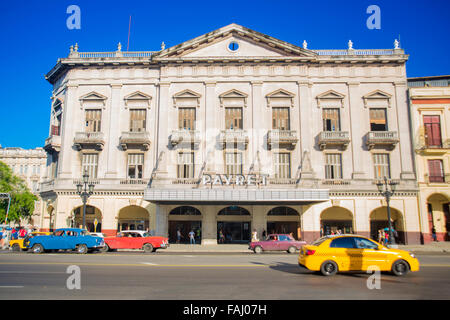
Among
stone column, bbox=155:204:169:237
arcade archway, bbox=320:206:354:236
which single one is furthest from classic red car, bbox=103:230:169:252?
arcade archway, bbox=320:206:354:236

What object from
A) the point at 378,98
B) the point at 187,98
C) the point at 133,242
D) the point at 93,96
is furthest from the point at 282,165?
the point at 93,96

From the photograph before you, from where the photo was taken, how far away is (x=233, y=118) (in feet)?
107

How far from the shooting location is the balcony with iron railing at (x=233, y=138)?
103ft

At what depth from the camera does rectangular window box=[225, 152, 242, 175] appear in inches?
1243

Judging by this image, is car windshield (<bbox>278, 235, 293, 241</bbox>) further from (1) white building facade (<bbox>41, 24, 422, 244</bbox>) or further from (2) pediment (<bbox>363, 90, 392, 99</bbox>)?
(2) pediment (<bbox>363, 90, 392, 99</bbox>)

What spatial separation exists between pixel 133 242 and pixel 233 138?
13309 millimetres

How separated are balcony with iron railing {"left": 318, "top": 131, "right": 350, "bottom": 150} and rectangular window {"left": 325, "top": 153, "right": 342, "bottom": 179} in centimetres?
104

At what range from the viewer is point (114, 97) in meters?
33.4

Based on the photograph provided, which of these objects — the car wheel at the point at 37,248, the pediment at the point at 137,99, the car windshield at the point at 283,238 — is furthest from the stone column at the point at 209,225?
the car wheel at the point at 37,248

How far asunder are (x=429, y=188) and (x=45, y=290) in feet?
106

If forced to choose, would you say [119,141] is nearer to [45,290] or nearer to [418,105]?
[45,290]

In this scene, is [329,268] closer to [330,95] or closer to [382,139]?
[382,139]

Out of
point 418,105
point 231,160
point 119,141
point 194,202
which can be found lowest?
point 194,202
